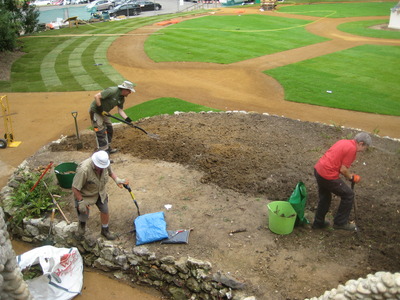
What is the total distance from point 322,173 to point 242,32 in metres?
22.0

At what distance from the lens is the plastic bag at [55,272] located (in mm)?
6879

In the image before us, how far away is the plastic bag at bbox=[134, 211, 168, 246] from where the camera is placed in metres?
7.43

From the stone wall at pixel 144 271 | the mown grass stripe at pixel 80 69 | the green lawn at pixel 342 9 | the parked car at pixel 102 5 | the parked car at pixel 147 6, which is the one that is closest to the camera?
the stone wall at pixel 144 271

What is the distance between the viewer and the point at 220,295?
6.49 m

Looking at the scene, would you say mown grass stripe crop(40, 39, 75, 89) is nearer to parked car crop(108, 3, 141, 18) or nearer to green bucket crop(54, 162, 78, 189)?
green bucket crop(54, 162, 78, 189)

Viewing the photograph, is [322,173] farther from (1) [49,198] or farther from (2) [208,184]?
(1) [49,198]

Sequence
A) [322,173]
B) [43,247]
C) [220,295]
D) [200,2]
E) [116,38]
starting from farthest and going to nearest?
[200,2] → [116,38] → [43,247] → [322,173] → [220,295]

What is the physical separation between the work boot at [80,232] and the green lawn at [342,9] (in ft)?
107

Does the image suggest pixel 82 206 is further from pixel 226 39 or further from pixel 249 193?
pixel 226 39

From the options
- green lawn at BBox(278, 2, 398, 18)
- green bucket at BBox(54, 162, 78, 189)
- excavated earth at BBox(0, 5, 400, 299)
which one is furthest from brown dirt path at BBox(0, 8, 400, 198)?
green lawn at BBox(278, 2, 398, 18)

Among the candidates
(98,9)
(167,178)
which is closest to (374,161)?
(167,178)

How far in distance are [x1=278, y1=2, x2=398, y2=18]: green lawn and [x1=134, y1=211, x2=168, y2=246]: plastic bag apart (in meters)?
31.8

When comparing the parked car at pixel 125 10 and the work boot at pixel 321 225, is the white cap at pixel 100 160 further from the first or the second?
the parked car at pixel 125 10

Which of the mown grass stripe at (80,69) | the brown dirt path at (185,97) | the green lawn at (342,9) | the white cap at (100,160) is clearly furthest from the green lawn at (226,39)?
the white cap at (100,160)
